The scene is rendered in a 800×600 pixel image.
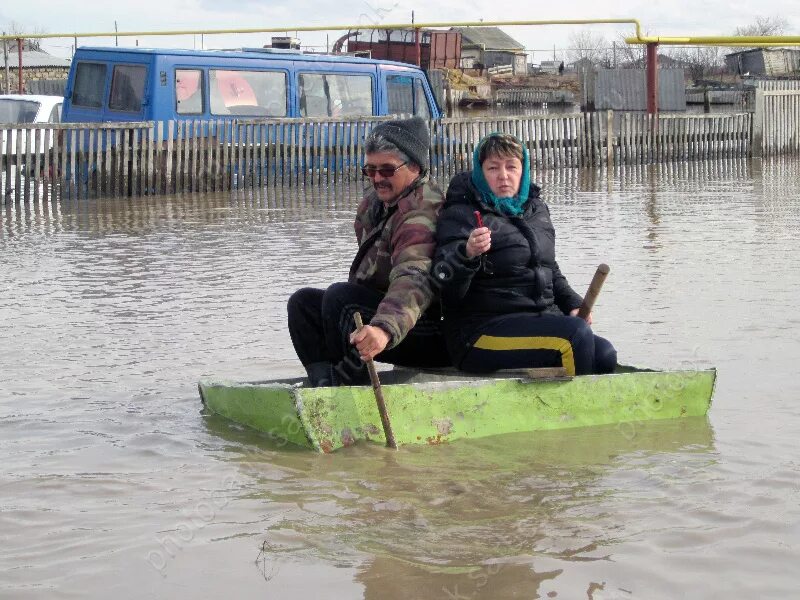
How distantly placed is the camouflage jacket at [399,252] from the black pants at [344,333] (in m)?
0.13

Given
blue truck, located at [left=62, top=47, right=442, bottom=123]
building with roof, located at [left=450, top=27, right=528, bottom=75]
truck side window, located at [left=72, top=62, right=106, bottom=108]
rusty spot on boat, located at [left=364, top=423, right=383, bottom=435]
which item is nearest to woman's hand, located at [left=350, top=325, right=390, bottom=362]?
rusty spot on boat, located at [left=364, top=423, right=383, bottom=435]

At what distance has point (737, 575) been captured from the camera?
12.7 feet

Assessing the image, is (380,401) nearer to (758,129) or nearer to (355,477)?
(355,477)

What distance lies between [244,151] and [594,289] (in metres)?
13.4

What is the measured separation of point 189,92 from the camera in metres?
18.0

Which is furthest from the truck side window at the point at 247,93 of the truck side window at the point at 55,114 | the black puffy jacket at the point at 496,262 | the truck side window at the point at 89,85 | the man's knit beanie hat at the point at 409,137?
the black puffy jacket at the point at 496,262

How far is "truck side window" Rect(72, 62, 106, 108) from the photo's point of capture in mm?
18109

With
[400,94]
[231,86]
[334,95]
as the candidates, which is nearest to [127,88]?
[231,86]

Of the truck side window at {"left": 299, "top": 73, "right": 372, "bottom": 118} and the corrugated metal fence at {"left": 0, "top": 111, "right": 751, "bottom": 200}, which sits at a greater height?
the truck side window at {"left": 299, "top": 73, "right": 372, "bottom": 118}

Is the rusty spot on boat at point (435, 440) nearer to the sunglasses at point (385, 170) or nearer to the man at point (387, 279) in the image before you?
the man at point (387, 279)

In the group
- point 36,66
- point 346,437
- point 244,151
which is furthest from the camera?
point 36,66

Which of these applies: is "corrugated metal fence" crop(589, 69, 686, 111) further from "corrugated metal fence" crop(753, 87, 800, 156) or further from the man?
the man

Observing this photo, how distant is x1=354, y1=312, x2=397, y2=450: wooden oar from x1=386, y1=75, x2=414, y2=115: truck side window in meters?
15.3

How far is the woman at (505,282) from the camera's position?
5.54 metres
